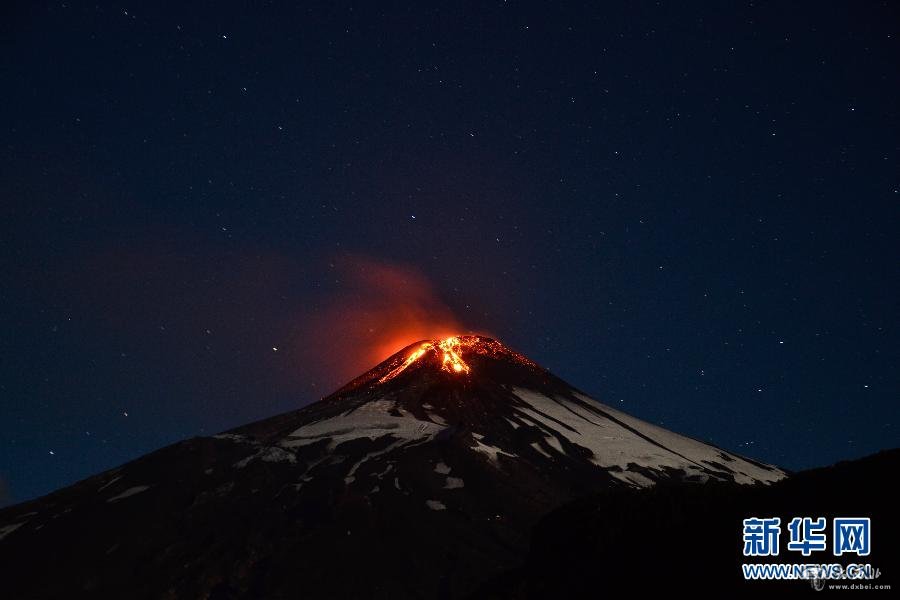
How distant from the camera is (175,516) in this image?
87.8 metres

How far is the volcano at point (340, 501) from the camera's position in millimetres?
72750

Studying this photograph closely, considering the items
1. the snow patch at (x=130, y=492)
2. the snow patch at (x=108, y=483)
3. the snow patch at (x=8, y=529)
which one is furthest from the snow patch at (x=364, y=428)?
the snow patch at (x=8, y=529)

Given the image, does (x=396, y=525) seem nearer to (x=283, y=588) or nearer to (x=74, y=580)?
(x=283, y=588)

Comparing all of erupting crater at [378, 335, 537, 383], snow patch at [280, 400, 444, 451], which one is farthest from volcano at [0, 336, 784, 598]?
erupting crater at [378, 335, 537, 383]

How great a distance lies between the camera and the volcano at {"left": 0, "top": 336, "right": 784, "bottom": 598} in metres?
72.8

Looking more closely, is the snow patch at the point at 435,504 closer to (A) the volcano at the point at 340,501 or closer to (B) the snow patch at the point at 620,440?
(A) the volcano at the point at 340,501

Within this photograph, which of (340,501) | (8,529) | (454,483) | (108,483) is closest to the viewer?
(340,501)

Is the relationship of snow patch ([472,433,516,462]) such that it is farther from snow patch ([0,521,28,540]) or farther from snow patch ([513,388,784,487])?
snow patch ([0,521,28,540])

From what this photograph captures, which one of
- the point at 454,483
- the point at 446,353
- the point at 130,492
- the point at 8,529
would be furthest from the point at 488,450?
the point at 446,353

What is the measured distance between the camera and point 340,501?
86.2 m

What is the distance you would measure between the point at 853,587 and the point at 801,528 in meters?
2.67

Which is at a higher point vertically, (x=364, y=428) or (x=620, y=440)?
(x=620, y=440)

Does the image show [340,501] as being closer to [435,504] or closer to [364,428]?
[435,504]

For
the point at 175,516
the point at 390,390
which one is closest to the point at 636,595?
the point at 175,516
